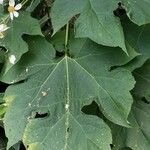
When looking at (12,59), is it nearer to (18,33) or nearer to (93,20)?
(18,33)

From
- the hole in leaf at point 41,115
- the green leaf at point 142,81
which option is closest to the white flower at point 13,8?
the hole in leaf at point 41,115

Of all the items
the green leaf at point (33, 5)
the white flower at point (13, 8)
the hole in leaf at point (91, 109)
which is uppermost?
the white flower at point (13, 8)

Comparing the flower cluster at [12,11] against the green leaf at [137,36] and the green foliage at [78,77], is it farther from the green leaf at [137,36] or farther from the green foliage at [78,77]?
the green leaf at [137,36]

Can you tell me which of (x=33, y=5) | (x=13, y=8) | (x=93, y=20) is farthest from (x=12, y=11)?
(x=93, y=20)

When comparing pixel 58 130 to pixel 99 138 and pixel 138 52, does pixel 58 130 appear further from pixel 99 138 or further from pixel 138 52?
pixel 138 52

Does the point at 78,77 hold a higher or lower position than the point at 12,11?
lower

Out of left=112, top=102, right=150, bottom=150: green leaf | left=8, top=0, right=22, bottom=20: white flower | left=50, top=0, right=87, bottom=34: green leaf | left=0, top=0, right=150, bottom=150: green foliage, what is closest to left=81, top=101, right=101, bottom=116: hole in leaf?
left=0, top=0, right=150, bottom=150: green foliage
